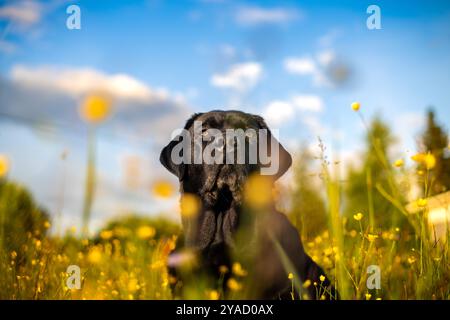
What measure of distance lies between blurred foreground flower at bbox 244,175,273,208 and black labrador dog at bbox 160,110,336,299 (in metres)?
0.04

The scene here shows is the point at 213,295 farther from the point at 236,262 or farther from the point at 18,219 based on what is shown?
the point at 18,219

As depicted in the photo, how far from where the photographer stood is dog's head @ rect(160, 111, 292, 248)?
3668 mm

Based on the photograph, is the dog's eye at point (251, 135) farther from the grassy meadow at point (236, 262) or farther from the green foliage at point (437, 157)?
the green foliage at point (437, 157)

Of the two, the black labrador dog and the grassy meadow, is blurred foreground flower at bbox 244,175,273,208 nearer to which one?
the black labrador dog

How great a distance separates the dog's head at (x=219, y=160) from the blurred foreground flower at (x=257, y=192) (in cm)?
6

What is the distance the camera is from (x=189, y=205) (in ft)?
12.6

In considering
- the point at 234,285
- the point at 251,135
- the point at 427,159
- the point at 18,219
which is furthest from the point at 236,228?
the point at 18,219

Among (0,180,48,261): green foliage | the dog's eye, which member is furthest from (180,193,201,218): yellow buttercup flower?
(0,180,48,261): green foliage

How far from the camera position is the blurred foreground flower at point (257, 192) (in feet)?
12.1

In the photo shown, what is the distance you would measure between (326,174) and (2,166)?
2348 millimetres

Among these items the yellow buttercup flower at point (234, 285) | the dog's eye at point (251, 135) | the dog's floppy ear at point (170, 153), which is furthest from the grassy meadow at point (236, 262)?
the dog's eye at point (251, 135)
